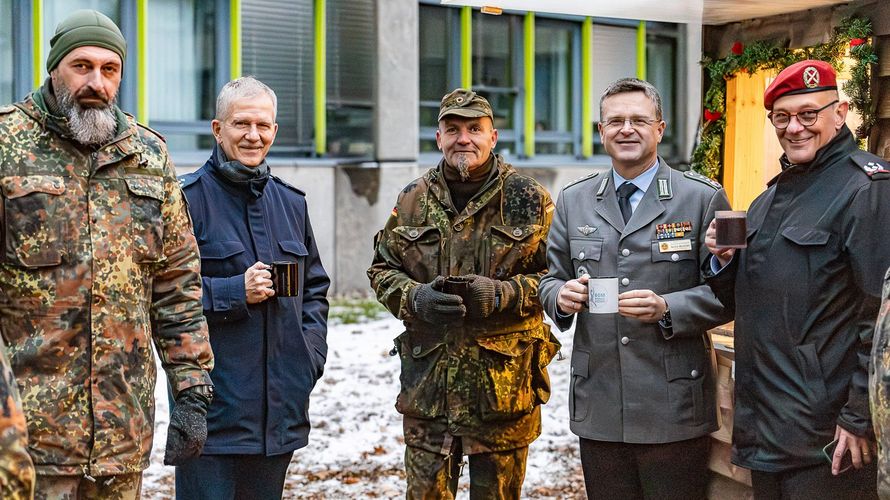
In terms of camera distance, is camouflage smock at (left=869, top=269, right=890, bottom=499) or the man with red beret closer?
camouflage smock at (left=869, top=269, right=890, bottom=499)

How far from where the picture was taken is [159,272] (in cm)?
380

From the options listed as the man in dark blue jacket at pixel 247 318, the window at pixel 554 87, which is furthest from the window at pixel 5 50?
the man in dark blue jacket at pixel 247 318

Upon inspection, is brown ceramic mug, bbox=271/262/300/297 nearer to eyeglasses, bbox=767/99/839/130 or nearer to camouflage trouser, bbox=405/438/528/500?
camouflage trouser, bbox=405/438/528/500

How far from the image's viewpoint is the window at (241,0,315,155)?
14305 millimetres

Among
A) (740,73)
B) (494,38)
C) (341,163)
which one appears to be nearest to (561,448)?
(740,73)

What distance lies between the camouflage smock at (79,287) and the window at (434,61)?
485 inches

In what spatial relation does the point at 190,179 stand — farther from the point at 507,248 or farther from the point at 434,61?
the point at 434,61

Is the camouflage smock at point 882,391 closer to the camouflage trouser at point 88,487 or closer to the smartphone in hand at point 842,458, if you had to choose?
the smartphone in hand at point 842,458

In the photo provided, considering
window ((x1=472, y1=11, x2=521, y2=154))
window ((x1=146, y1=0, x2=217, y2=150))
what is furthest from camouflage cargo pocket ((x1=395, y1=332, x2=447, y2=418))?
window ((x1=472, y1=11, x2=521, y2=154))

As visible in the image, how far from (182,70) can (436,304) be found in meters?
10.4

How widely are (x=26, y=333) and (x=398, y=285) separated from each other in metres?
1.73

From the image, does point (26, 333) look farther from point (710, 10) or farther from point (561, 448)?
point (561, 448)

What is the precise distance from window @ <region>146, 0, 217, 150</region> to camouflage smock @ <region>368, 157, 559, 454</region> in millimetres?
9589

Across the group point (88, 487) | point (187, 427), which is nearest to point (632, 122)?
point (187, 427)
